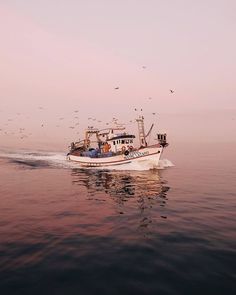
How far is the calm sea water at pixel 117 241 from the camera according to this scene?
1237cm

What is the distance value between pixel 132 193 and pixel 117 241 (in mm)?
14680

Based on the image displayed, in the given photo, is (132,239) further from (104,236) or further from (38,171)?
(38,171)

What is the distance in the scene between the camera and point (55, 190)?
3369cm

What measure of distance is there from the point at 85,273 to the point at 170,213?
11.9 metres

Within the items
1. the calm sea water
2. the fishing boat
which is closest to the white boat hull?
the fishing boat

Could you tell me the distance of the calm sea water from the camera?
12.4 metres

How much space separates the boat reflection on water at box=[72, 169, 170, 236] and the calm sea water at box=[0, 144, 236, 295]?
0.31ft

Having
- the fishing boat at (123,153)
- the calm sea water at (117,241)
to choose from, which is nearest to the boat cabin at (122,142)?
the fishing boat at (123,153)

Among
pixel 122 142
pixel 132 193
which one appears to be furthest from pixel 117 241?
pixel 122 142

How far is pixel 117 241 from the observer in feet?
56.8

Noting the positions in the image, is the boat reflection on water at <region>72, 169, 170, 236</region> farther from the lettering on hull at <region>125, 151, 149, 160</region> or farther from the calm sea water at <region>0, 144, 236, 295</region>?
the lettering on hull at <region>125, 151, 149, 160</region>

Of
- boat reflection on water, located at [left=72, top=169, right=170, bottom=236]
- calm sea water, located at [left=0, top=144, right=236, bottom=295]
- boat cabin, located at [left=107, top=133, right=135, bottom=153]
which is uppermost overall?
boat cabin, located at [left=107, top=133, right=135, bottom=153]

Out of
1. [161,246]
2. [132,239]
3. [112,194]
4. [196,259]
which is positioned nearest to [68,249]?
[132,239]

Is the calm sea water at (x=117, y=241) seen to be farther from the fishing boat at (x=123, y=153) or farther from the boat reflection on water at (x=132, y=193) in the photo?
the fishing boat at (x=123, y=153)
